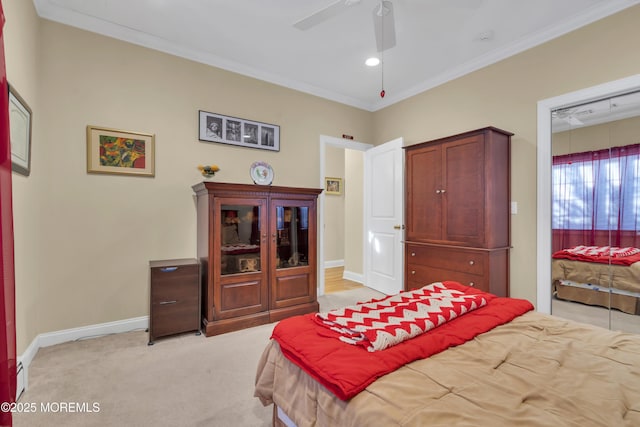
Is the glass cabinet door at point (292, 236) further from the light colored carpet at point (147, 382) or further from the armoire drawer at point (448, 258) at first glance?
the armoire drawer at point (448, 258)

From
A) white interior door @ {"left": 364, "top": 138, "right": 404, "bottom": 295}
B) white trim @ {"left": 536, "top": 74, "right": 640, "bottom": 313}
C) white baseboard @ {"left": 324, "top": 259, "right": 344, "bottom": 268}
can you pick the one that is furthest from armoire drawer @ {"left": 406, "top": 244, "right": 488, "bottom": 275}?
white baseboard @ {"left": 324, "top": 259, "right": 344, "bottom": 268}

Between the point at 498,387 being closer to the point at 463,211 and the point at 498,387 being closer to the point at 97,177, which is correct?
the point at 463,211

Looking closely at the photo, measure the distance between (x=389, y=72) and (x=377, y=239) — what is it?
7.36 ft

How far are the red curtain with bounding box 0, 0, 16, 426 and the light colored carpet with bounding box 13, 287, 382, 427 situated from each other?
71cm

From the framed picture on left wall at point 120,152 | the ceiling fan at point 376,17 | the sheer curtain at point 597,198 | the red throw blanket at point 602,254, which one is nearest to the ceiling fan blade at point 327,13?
the ceiling fan at point 376,17

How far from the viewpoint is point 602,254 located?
255cm

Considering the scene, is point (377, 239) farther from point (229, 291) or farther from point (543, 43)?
point (543, 43)

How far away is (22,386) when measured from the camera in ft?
6.15

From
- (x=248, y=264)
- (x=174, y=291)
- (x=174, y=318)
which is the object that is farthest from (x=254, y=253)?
(x=174, y=318)

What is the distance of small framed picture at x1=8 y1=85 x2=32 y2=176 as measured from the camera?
73.1 inches

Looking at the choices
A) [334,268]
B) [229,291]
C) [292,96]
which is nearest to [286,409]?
[229,291]

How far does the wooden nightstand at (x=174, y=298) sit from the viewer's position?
2615 millimetres

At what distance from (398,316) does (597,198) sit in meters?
2.38

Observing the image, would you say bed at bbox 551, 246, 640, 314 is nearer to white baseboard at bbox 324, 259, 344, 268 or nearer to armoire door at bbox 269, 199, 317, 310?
armoire door at bbox 269, 199, 317, 310
